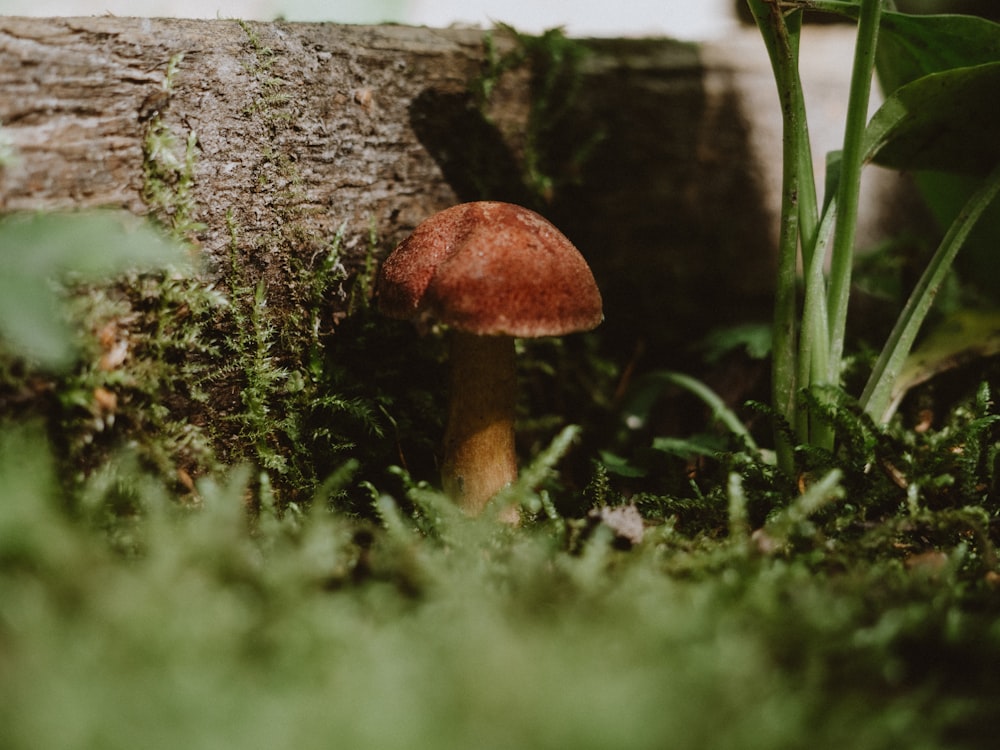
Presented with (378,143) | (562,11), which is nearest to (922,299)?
(378,143)

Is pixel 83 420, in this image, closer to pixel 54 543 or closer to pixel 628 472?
pixel 54 543

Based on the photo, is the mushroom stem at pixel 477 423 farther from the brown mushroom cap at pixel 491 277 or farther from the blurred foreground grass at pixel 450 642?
the blurred foreground grass at pixel 450 642

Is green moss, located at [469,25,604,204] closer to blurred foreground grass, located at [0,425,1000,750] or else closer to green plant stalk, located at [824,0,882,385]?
green plant stalk, located at [824,0,882,385]

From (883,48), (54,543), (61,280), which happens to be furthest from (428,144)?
(54,543)

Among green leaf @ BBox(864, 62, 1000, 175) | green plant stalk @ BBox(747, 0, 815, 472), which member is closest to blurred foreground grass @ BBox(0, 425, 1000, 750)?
green plant stalk @ BBox(747, 0, 815, 472)

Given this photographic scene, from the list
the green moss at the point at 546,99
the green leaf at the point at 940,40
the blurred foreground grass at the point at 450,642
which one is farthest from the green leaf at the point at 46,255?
the green leaf at the point at 940,40

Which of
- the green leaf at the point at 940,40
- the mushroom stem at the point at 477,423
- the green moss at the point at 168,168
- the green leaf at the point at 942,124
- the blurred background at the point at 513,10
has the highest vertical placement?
the blurred background at the point at 513,10

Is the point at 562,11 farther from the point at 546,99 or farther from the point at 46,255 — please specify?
the point at 46,255
